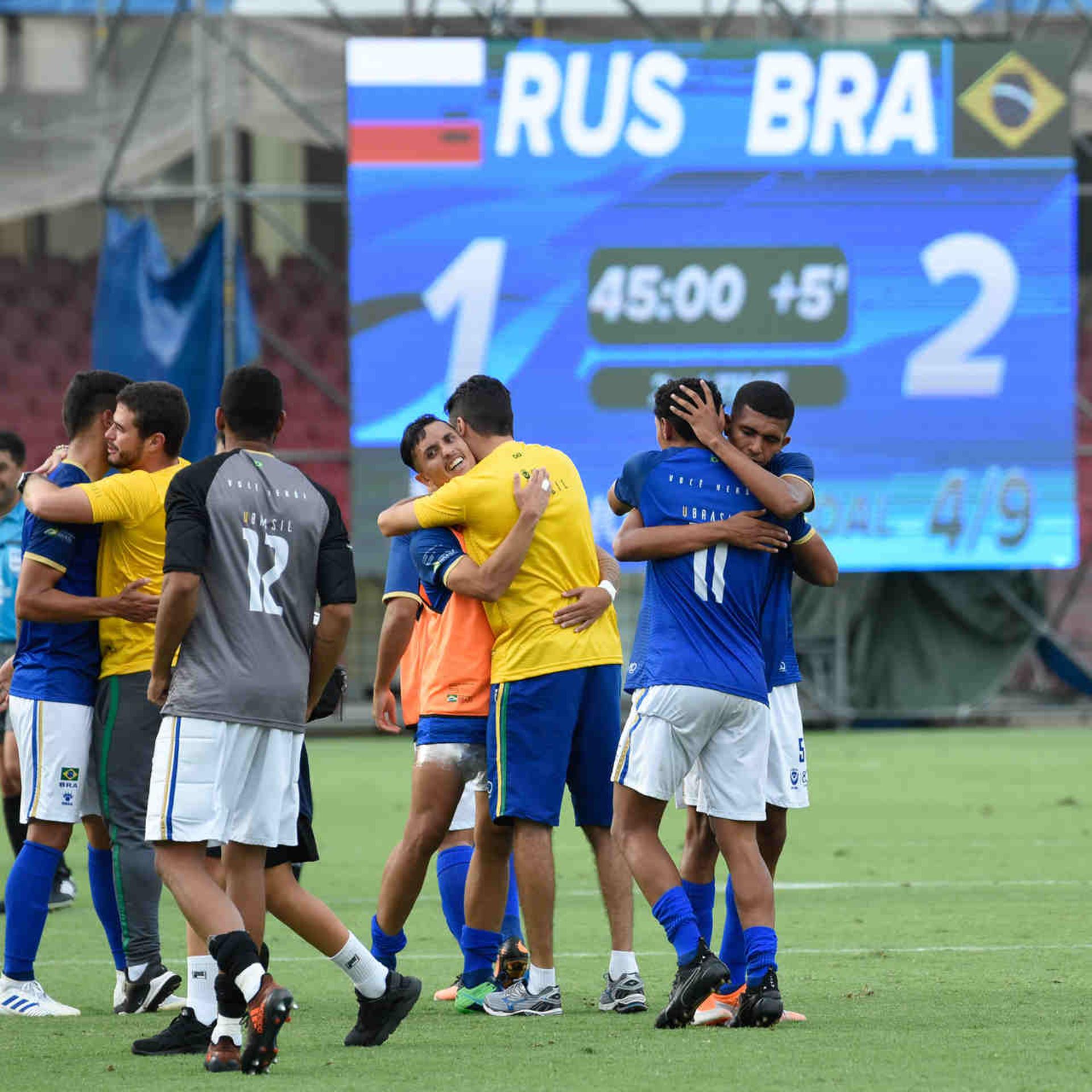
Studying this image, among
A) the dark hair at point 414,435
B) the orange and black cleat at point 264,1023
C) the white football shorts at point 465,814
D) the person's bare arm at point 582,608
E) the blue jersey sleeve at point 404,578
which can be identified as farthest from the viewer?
the white football shorts at point 465,814

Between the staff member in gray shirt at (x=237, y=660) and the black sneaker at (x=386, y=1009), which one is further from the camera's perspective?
the black sneaker at (x=386, y=1009)

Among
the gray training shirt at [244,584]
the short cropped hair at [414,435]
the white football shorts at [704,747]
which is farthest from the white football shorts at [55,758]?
the white football shorts at [704,747]

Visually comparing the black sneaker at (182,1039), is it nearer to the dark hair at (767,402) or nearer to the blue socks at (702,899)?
the blue socks at (702,899)

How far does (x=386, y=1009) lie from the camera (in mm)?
5234

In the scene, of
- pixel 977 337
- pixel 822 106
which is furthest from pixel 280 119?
pixel 977 337

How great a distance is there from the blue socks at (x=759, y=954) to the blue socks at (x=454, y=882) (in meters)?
1.38

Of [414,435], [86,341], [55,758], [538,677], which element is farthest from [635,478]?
[86,341]

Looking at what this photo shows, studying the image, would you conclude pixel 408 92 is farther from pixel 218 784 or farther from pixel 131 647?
pixel 218 784

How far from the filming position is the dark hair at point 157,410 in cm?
560

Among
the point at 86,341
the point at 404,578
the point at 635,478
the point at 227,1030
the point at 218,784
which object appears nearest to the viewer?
the point at 227,1030

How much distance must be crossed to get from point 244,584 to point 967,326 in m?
13.7

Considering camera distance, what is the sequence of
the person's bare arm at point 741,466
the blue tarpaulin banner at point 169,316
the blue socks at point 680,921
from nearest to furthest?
the blue socks at point 680,921, the person's bare arm at point 741,466, the blue tarpaulin banner at point 169,316

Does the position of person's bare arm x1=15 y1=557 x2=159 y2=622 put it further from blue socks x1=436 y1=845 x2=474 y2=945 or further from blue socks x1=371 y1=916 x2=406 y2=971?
blue socks x1=436 y1=845 x2=474 y2=945

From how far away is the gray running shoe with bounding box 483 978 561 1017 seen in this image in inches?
226
